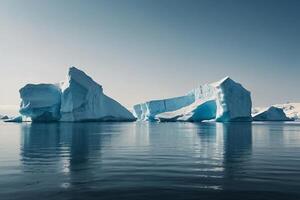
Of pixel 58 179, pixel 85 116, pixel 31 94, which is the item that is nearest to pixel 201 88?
pixel 85 116

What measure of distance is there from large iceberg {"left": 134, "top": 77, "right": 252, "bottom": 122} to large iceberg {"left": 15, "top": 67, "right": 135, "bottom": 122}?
2537cm

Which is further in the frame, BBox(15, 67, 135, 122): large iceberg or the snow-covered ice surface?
BBox(15, 67, 135, 122): large iceberg

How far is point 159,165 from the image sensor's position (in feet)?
53.4

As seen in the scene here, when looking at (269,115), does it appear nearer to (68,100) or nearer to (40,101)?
(68,100)

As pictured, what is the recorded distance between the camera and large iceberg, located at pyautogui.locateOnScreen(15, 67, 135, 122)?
86562mm

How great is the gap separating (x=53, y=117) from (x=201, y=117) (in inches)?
1698

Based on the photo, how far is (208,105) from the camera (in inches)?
4011

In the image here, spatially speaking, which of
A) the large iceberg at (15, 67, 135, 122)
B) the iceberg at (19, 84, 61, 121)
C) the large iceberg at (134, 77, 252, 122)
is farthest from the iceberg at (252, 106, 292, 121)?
the iceberg at (19, 84, 61, 121)

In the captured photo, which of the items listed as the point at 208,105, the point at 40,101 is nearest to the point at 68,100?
the point at 40,101

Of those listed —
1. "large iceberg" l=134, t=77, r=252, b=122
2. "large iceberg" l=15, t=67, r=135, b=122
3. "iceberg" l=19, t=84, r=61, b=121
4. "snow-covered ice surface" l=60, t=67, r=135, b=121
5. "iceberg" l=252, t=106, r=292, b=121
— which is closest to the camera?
Result: "snow-covered ice surface" l=60, t=67, r=135, b=121

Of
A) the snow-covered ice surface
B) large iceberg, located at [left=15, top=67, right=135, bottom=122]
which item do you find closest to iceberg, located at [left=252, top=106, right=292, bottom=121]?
large iceberg, located at [left=15, top=67, right=135, bottom=122]

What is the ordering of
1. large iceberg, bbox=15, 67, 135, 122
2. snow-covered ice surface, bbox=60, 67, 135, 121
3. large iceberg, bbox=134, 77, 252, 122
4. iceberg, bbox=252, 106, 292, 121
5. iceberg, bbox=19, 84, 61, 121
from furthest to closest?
iceberg, bbox=252, 106, 292, 121 → large iceberg, bbox=134, 77, 252, 122 → iceberg, bbox=19, 84, 61, 121 → large iceberg, bbox=15, 67, 135, 122 → snow-covered ice surface, bbox=60, 67, 135, 121

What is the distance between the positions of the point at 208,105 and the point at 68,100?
131ft

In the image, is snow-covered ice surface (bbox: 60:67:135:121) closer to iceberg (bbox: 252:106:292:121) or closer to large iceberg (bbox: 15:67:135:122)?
large iceberg (bbox: 15:67:135:122)
